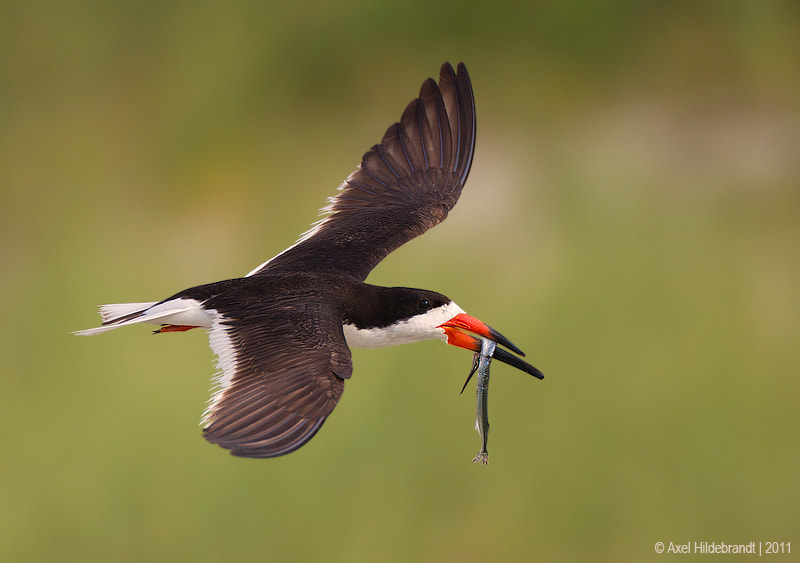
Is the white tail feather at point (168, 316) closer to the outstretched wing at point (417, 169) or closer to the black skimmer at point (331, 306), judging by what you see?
the black skimmer at point (331, 306)

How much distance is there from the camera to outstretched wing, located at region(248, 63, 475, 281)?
4309 millimetres

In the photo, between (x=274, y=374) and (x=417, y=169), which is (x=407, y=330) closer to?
(x=274, y=374)

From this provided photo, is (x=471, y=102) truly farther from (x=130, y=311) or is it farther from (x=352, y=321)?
(x=130, y=311)

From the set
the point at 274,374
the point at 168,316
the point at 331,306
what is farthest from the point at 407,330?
the point at 168,316

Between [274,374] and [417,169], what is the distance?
1.79 meters

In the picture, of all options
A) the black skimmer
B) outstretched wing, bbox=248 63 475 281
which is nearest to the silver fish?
the black skimmer

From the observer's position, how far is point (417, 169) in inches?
181

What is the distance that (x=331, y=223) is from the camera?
4.32 m

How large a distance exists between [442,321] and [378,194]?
115 cm

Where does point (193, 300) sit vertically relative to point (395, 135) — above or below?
below

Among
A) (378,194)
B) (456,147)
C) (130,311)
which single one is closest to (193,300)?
(130,311)

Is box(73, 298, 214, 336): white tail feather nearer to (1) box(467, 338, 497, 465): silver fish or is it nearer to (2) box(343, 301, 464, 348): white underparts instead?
(2) box(343, 301, 464, 348): white underparts

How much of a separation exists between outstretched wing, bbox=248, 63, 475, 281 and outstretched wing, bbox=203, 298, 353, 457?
97cm

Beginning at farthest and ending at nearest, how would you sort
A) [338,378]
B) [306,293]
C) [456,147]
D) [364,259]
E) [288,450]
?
1. [456,147]
2. [364,259]
3. [306,293]
4. [338,378]
5. [288,450]
